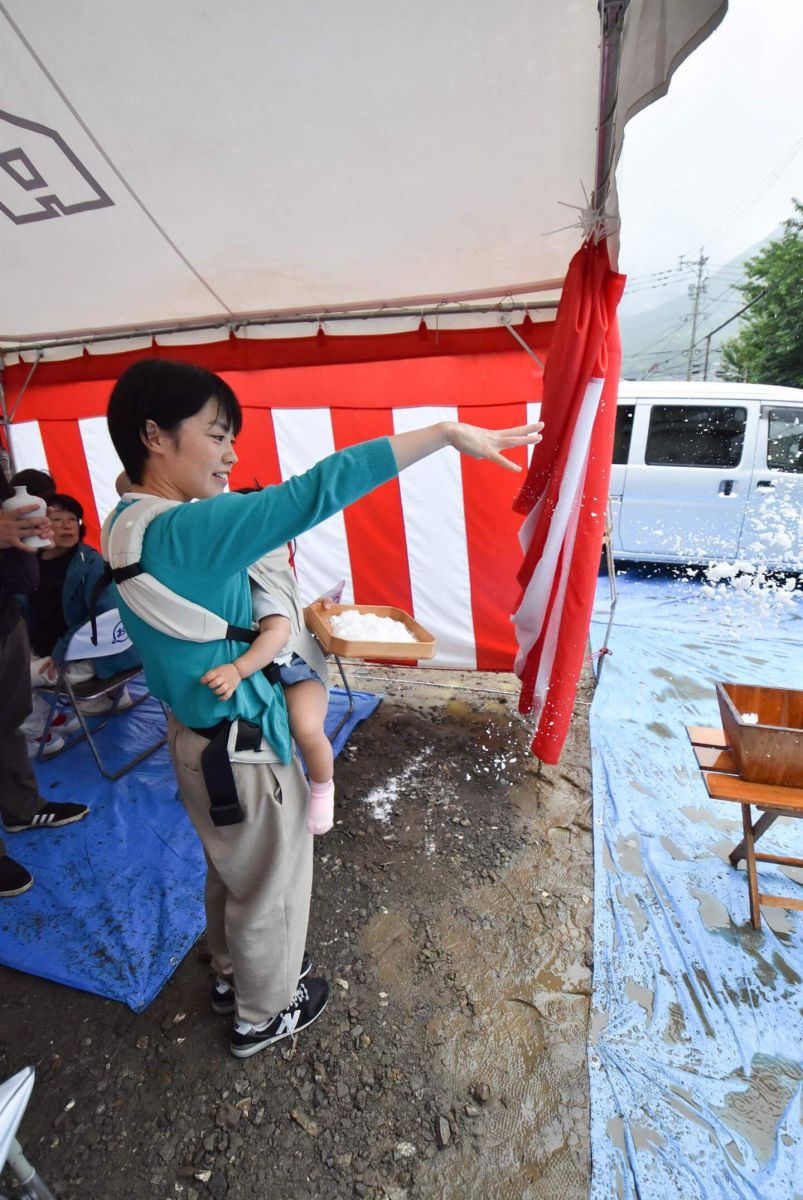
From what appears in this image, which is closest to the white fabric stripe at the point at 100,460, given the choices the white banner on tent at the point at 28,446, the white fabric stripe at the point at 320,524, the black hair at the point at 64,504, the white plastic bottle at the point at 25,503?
the white banner on tent at the point at 28,446

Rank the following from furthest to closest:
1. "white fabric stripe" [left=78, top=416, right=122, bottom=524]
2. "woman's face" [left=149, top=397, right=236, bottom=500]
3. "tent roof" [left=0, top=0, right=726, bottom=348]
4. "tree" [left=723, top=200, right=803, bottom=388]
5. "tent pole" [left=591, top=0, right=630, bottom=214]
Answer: "tree" [left=723, top=200, right=803, bottom=388]
"white fabric stripe" [left=78, top=416, right=122, bottom=524]
"tent roof" [left=0, top=0, right=726, bottom=348]
"tent pole" [left=591, top=0, right=630, bottom=214]
"woman's face" [left=149, top=397, right=236, bottom=500]

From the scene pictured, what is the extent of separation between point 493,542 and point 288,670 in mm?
2190

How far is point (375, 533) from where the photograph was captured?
3.86 m

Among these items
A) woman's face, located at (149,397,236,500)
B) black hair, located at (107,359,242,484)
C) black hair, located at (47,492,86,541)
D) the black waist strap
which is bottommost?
the black waist strap

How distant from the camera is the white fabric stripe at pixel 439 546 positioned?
11.6 ft

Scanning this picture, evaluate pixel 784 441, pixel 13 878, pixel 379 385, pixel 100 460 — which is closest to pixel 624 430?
pixel 784 441

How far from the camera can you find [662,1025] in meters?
1.66

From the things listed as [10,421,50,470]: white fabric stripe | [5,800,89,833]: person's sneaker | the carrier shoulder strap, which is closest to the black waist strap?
the carrier shoulder strap

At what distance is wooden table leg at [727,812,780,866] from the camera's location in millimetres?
1977

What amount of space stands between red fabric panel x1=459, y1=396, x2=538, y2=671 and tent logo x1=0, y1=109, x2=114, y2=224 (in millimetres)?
2172

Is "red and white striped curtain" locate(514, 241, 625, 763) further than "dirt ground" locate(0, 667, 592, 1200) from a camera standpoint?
Yes

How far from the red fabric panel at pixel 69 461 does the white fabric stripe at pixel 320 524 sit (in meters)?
1.66

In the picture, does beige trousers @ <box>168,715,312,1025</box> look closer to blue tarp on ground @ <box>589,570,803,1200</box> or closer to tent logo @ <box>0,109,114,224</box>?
blue tarp on ground @ <box>589,570,803,1200</box>

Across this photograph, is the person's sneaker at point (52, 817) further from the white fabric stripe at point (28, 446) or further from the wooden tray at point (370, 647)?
the white fabric stripe at point (28, 446)
